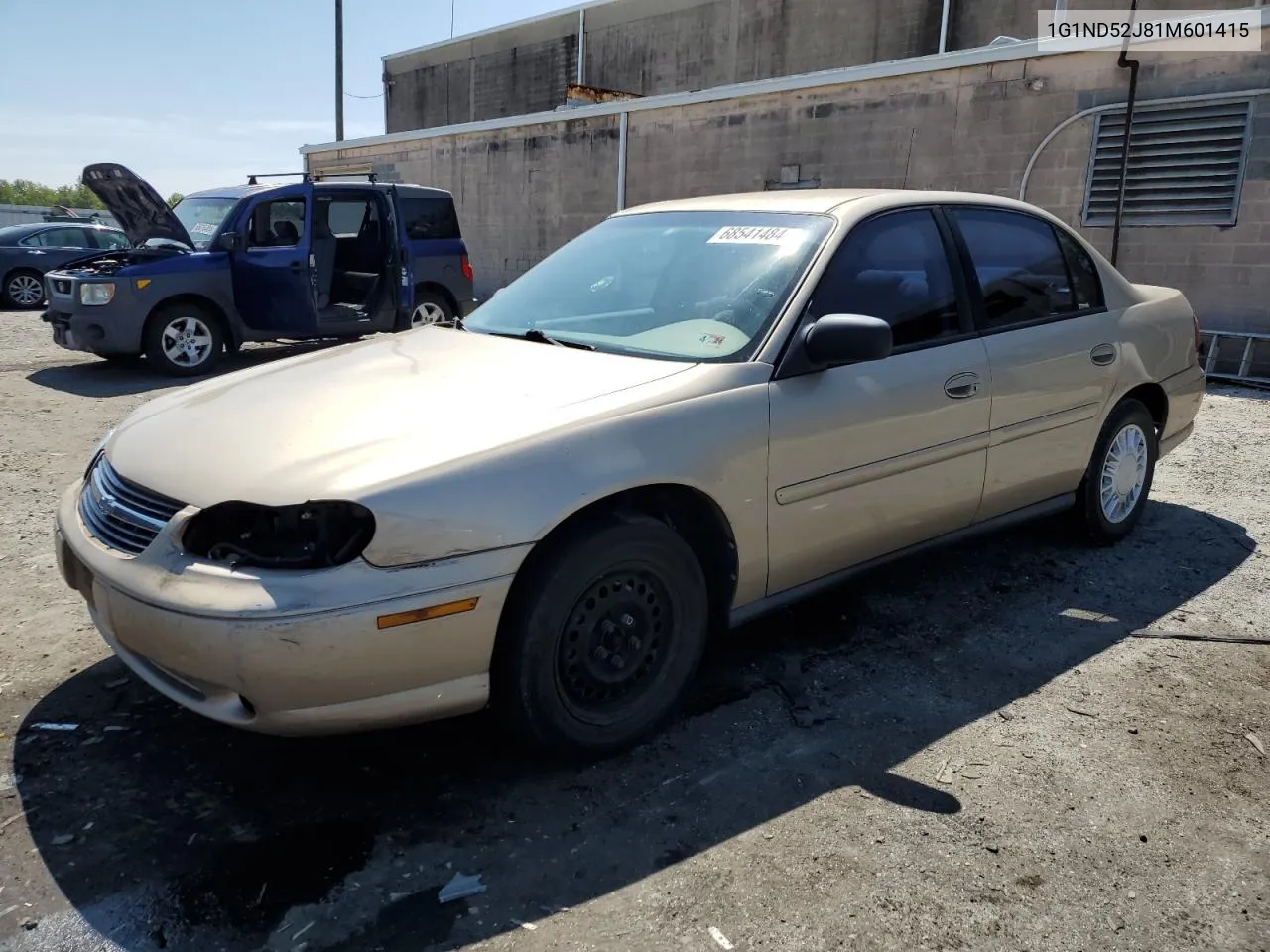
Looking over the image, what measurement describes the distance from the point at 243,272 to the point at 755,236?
24.4 ft

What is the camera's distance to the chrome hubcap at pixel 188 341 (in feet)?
30.3

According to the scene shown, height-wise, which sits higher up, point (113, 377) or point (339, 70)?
point (339, 70)

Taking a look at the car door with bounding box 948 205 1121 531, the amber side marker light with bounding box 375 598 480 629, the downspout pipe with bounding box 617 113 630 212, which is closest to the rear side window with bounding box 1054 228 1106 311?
the car door with bounding box 948 205 1121 531

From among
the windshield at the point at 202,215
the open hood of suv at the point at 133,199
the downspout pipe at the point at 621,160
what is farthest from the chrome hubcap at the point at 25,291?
the downspout pipe at the point at 621,160

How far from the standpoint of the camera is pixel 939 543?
377 centimetres

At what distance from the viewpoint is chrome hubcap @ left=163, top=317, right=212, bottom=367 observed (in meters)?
9.23

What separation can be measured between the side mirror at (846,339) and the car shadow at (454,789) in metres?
1.15

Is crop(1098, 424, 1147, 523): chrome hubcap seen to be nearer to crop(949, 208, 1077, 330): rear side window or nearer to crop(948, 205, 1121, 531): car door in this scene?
crop(948, 205, 1121, 531): car door

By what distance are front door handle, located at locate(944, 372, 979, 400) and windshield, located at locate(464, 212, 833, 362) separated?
2.40 feet

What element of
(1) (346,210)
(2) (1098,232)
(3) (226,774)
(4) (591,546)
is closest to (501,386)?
(4) (591,546)

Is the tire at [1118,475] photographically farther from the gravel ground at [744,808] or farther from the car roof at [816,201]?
the car roof at [816,201]

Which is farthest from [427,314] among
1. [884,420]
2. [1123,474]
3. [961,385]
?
[884,420]

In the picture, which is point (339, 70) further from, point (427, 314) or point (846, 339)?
point (846, 339)

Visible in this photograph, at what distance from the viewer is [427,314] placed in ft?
35.8
